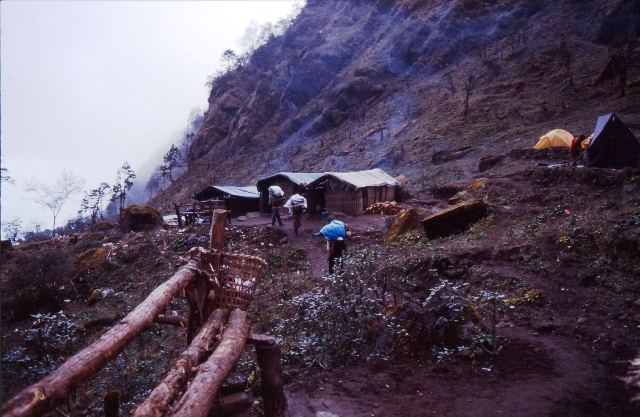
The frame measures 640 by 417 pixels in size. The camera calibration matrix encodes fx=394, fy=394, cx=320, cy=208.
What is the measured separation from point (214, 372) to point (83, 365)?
905mm

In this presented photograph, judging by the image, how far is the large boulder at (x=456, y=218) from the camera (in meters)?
11.7

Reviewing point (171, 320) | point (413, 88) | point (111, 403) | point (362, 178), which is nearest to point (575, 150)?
point (362, 178)

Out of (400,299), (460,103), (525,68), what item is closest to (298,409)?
(400,299)

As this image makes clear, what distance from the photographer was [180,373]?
2.69 m

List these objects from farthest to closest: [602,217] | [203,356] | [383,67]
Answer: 1. [383,67]
2. [602,217]
3. [203,356]

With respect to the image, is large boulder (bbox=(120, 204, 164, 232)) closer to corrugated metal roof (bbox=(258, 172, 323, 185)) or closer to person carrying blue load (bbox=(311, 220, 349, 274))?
corrugated metal roof (bbox=(258, 172, 323, 185))

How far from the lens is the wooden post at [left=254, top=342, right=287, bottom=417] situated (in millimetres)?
3582

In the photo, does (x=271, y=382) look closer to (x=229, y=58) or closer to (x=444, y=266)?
(x=444, y=266)

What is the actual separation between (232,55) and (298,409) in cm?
7110

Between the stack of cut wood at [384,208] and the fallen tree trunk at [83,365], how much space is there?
1613 centimetres

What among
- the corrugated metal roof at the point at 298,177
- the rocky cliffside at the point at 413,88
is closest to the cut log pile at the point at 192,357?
the corrugated metal roof at the point at 298,177

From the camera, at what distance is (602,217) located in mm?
9164

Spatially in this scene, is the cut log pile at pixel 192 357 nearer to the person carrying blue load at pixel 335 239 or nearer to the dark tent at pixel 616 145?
the person carrying blue load at pixel 335 239

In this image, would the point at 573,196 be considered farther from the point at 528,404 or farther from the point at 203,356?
the point at 203,356
